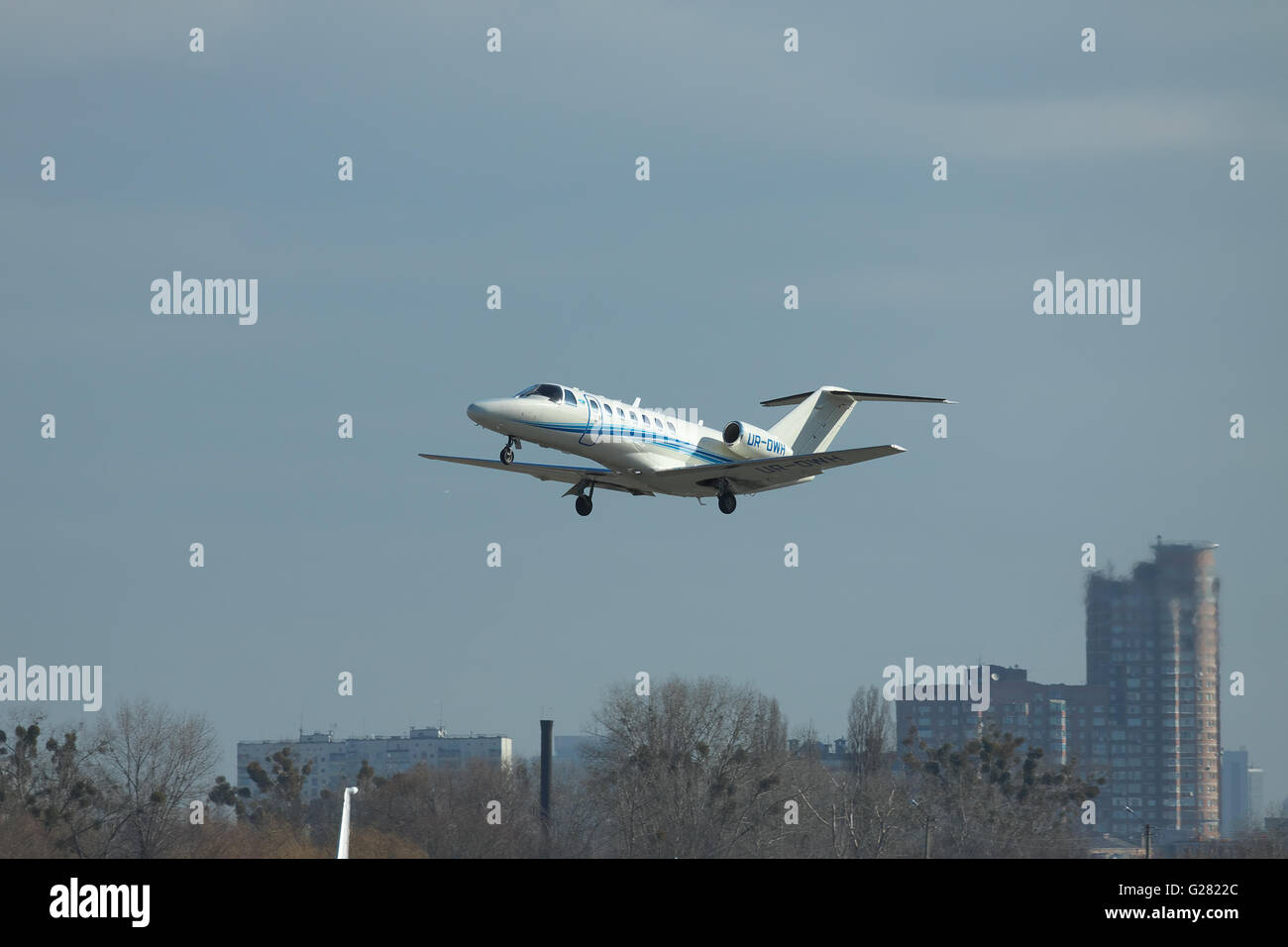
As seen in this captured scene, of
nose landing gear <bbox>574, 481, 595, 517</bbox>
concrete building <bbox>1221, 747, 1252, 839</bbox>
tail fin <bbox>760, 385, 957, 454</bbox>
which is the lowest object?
concrete building <bbox>1221, 747, 1252, 839</bbox>

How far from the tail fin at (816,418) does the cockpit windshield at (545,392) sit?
11023mm

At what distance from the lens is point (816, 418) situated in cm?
4616

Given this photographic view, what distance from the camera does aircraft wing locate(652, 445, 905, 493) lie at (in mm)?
37281

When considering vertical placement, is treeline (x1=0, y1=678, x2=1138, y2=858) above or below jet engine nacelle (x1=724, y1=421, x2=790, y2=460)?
below

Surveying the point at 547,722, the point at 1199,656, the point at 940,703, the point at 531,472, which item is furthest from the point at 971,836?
the point at 940,703

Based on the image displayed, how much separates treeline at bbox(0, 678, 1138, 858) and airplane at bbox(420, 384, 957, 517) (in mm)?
26311

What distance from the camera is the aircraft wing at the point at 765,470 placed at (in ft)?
122

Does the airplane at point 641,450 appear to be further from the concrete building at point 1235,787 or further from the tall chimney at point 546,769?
the concrete building at point 1235,787

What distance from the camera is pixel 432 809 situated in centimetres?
7056

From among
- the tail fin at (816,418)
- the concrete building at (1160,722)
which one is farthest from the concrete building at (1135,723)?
the tail fin at (816,418)

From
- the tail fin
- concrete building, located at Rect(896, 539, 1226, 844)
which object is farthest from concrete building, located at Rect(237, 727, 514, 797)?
the tail fin

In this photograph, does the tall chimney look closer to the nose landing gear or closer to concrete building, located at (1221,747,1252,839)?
the nose landing gear
